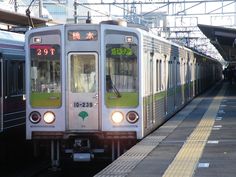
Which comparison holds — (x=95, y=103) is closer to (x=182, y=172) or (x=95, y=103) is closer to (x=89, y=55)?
(x=89, y=55)

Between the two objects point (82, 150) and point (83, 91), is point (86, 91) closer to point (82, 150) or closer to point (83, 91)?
point (83, 91)

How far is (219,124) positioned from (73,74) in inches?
223

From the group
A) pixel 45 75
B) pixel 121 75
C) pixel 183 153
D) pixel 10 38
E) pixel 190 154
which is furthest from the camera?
pixel 10 38

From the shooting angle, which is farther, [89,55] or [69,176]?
[69,176]

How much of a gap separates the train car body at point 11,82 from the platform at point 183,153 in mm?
3047

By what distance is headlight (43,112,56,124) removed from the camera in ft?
35.0

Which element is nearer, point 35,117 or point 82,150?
point 82,150

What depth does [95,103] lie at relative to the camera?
1052cm

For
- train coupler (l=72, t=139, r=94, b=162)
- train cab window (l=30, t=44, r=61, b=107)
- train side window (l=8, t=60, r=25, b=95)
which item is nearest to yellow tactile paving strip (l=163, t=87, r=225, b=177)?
train coupler (l=72, t=139, r=94, b=162)

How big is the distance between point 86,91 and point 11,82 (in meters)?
3.03

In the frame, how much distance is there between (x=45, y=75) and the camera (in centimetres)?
1079

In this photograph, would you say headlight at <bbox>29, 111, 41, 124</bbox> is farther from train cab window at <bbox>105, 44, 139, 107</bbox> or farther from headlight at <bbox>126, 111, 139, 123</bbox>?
headlight at <bbox>126, 111, 139, 123</bbox>

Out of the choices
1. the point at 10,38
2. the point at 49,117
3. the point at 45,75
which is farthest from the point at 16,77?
the point at 49,117

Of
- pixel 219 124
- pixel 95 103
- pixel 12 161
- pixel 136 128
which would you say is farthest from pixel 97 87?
pixel 219 124
